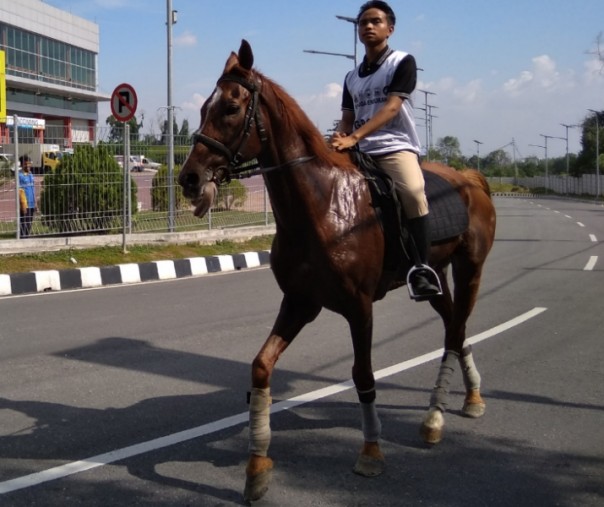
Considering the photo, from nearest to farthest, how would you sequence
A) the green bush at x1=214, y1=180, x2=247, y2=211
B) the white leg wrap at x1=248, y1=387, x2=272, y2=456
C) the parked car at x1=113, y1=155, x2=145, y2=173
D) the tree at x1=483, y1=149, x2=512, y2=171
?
1. the white leg wrap at x1=248, y1=387, x2=272, y2=456
2. the parked car at x1=113, y1=155, x2=145, y2=173
3. the green bush at x1=214, y1=180, x2=247, y2=211
4. the tree at x1=483, y1=149, x2=512, y2=171

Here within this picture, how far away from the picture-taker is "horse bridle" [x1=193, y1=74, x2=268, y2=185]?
12.9 ft

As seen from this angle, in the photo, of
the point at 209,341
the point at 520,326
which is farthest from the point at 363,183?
the point at 520,326

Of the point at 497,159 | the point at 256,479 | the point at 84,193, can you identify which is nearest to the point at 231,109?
the point at 256,479

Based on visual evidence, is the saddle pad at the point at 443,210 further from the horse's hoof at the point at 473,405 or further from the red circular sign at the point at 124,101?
the red circular sign at the point at 124,101

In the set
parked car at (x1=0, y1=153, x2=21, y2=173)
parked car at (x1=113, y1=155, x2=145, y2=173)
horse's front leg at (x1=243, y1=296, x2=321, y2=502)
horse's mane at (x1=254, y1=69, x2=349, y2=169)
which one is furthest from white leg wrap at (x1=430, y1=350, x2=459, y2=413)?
parked car at (x1=113, y1=155, x2=145, y2=173)

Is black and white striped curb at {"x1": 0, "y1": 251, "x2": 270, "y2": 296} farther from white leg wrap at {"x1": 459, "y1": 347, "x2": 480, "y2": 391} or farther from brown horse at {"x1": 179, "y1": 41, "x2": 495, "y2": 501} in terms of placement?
brown horse at {"x1": 179, "y1": 41, "x2": 495, "y2": 501}

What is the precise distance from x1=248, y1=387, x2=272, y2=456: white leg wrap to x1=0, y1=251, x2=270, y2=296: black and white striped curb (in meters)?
8.47

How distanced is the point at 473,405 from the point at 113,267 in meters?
8.66

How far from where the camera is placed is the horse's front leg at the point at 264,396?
406 centimetres

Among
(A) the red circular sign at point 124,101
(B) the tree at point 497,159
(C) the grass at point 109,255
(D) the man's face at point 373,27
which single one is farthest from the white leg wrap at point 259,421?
(B) the tree at point 497,159

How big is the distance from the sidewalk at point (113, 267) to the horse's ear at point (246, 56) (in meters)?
8.73

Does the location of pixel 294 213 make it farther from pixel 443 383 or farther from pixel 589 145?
pixel 589 145

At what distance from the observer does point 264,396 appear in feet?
13.8

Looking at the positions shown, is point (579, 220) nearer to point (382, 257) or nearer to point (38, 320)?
point (38, 320)
